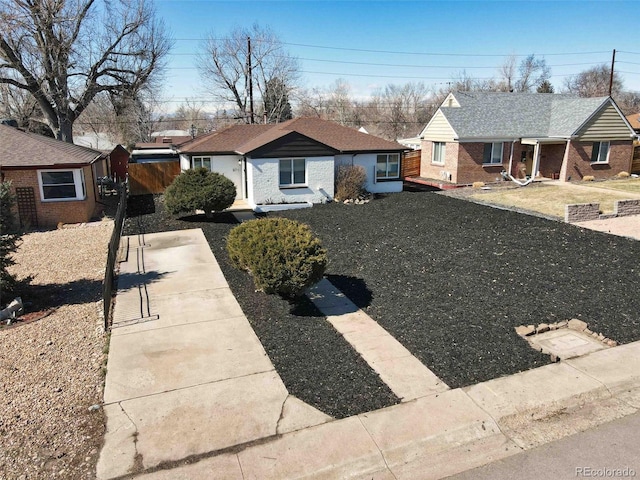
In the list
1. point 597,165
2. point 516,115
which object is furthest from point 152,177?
point 597,165

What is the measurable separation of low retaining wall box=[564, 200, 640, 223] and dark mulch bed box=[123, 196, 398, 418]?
12.2m

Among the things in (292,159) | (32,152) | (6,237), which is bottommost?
(6,237)

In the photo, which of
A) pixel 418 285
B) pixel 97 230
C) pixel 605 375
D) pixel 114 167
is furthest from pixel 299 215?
pixel 114 167

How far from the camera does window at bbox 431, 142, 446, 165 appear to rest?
29125mm

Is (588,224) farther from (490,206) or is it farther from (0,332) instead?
(0,332)

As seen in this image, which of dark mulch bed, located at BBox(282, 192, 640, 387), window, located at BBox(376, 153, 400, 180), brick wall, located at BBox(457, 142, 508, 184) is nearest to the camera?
dark mulch bed, located at BBox(282, 192, 640, 387)

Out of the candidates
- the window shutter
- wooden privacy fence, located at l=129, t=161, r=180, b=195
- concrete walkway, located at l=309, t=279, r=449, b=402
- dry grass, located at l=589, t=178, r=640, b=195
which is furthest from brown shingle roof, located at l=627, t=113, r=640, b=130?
concrete walkway, located at l=309, t=279, r=449, b=402

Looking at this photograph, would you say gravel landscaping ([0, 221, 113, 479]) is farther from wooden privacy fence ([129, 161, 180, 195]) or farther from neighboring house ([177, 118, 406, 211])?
wooden privacy fence ([129, 161, 180, 195])

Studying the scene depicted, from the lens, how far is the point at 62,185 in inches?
749

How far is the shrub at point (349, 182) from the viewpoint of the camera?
22484 mm

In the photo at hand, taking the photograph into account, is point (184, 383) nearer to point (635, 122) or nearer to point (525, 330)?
point (525, 330)

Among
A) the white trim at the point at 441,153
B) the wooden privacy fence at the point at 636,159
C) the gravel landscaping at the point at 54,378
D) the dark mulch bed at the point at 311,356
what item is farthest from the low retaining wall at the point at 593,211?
the gravel landscaping at the point at 54,378

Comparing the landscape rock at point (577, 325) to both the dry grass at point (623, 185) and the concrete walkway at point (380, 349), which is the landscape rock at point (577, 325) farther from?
the dry grass at point (623, 185)

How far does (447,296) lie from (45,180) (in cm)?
1688
